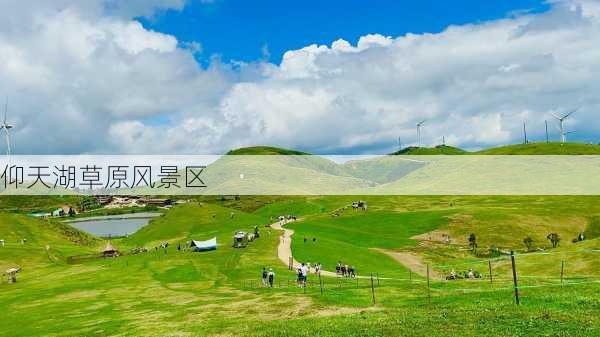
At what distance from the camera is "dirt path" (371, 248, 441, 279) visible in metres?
102

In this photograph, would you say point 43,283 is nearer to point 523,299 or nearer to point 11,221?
point 523,299

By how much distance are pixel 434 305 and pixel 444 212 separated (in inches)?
6050

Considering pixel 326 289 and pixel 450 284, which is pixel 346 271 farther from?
pixel 450 284

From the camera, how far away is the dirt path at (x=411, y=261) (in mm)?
101750

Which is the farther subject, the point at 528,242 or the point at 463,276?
the point at 528,242

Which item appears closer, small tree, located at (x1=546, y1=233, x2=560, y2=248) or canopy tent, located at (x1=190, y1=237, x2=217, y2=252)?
canopy tent, located at (x1=190, y1=237, x2=217, y2=252)

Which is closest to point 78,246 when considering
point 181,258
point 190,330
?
point 181,258

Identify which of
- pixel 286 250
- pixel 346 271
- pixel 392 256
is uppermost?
pixel 286 250

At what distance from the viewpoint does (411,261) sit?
114500 mm

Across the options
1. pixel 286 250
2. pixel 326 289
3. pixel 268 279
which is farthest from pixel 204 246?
pixel 326 289

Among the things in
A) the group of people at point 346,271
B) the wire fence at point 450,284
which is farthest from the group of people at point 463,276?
the group of people at point 346,271

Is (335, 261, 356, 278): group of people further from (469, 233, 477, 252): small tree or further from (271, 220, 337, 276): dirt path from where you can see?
(469, 233, 477, 252): small tree

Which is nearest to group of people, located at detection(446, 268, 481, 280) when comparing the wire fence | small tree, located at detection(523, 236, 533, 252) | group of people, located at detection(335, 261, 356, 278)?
the wire fence

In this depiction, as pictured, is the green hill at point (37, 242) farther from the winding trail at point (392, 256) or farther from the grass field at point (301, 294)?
the winding trail at point (392, 256)
